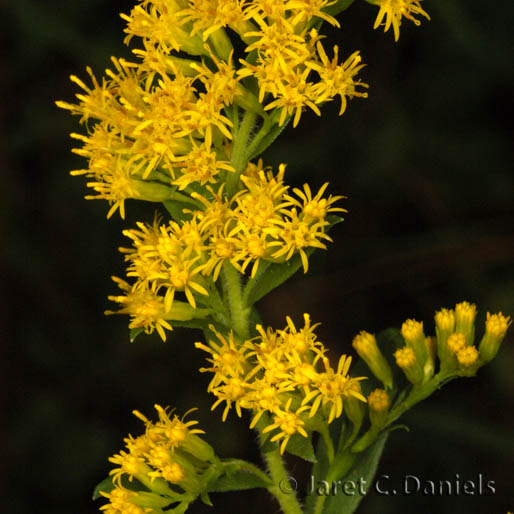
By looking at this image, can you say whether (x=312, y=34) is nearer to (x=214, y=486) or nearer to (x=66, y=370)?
(x=214, y=486)

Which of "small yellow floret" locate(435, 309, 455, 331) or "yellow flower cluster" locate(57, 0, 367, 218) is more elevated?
"yellow flower cluster" locate(57, 0, 367, 218)

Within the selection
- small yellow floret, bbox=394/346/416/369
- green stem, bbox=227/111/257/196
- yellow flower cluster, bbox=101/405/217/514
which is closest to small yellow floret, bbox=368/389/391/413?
small yellow floret, bbox=394/346/416/369

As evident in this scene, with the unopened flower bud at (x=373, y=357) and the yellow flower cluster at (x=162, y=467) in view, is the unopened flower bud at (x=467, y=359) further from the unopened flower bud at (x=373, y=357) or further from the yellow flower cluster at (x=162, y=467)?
the yellow flower cluster at (x=162, y=467)

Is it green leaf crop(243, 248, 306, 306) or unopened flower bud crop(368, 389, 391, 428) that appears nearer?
green leaf crop(243, 248, 306, 306)

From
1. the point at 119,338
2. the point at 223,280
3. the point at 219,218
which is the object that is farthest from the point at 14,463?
the point at 219,218

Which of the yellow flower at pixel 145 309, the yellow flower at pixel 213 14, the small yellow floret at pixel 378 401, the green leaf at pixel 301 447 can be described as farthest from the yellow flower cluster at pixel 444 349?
the yellow flower at pixel 213 14

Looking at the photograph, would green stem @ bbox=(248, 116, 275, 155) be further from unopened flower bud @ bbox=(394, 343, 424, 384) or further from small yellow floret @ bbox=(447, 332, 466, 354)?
small yellow floret @ bbox=(447, 332, 466, 354)
